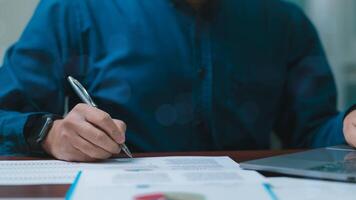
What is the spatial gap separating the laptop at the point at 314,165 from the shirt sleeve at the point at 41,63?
1.43ft

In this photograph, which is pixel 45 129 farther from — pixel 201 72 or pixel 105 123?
pixel 201 72

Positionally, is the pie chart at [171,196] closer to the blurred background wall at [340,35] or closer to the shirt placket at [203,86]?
the shirt placket at [203,86]

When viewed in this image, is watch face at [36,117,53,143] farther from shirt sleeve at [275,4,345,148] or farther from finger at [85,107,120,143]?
shirt sleeve at [275,4,345,148]

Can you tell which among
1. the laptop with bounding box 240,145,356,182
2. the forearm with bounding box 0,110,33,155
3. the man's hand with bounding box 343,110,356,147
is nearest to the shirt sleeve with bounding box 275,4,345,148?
the man's hand with bounding box 343,110,356,147

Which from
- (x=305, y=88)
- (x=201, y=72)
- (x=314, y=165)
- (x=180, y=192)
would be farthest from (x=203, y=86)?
(x=180, y=192)

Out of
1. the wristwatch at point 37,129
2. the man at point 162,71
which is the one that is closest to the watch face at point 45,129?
the wristwatch at point 37,129

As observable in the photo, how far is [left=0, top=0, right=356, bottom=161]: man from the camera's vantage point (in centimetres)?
80

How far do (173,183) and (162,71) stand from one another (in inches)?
16.6

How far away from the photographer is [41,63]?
811mm

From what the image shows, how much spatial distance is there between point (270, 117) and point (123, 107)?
32cm

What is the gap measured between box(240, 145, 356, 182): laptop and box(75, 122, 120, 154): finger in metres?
0.17

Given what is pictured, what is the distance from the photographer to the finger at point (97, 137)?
0.57m

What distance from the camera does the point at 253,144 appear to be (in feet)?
2.93

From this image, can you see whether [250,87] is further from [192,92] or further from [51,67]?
[51,67]
